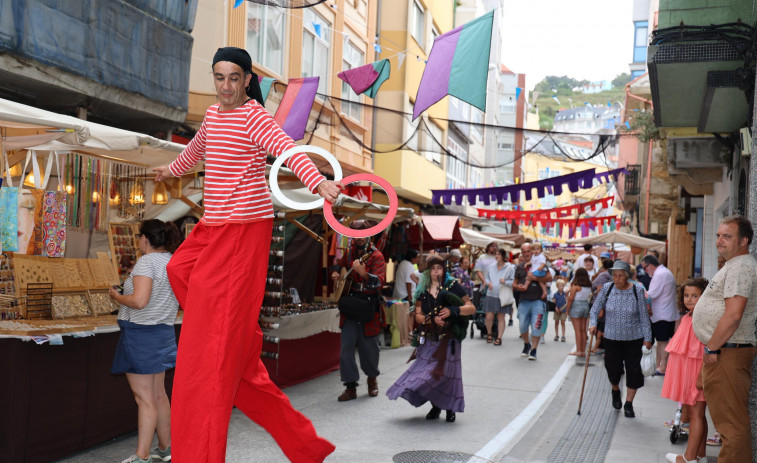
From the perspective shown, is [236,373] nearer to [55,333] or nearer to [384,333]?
[55,333]

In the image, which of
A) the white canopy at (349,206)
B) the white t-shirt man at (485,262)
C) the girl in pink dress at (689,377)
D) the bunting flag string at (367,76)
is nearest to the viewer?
the girl in pink dress at (689,377)

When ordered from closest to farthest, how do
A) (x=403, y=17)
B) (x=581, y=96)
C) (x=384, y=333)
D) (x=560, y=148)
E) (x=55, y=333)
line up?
(x=55, y=333)
(x=560, y=148)
(x=384, y=333)
(x=403, y=17)
(x=581, y=96)

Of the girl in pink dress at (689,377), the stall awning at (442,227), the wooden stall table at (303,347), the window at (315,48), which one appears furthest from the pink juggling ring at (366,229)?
the window at (315,48)

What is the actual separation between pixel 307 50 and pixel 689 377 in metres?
14.0

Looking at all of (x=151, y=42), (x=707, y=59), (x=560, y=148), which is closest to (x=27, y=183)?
(x=151, y=42)

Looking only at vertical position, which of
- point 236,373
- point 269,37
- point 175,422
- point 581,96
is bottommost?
point 175,422

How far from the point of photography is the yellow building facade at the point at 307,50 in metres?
13.8

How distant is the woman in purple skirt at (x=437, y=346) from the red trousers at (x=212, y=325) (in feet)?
13.9

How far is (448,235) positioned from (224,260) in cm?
1435

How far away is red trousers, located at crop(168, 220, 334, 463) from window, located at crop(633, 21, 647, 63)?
4072 cm

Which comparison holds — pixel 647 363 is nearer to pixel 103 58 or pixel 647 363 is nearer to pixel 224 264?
pixel 224 264

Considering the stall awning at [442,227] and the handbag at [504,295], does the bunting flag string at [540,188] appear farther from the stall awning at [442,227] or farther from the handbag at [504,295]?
the handbag at [504,295]

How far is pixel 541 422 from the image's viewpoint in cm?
834

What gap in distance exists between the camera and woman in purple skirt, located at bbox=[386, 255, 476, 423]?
809 cm
